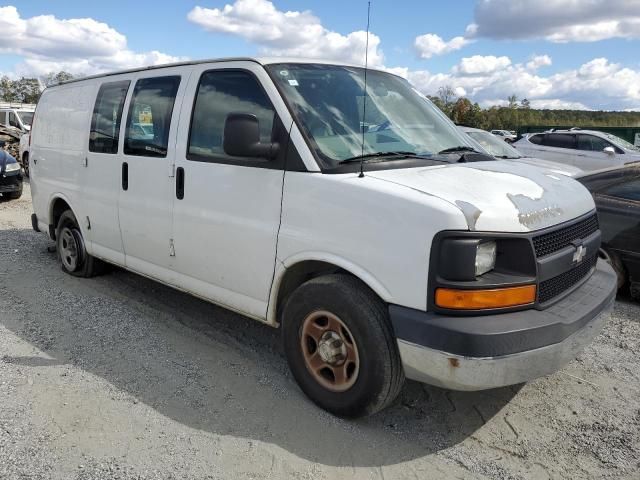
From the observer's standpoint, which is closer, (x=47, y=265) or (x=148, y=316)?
(x=148, y=316)

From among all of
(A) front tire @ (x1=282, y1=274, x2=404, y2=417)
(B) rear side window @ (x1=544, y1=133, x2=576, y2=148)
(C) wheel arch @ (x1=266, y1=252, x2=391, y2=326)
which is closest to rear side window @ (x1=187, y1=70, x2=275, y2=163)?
(C) wheel arch @ (x1=266, y1=252, x2=391, y2=326)

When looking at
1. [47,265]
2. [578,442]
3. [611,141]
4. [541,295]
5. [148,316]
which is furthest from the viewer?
[611,141]

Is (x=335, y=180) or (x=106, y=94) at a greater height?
(x=106, y=94)

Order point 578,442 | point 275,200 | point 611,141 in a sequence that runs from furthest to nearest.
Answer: point 611,141 < point 275,200 < point 578,442

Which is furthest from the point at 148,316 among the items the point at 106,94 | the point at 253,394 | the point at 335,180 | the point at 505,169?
the point at 505,169

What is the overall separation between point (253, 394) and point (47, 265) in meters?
4.15

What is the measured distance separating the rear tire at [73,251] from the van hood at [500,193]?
3838 millimetres

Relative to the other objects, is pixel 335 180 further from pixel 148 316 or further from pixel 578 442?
pixel 148 316

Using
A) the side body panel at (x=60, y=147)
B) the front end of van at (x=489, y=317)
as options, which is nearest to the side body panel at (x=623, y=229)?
the front end of van at (x=489, y=317)

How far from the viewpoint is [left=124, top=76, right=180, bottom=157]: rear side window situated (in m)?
4.26

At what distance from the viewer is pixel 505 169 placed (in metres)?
3.55

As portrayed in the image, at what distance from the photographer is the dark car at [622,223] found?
5402 millimetres

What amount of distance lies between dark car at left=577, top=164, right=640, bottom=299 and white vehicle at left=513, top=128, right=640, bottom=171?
31.7 feet

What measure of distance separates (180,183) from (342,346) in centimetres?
177
